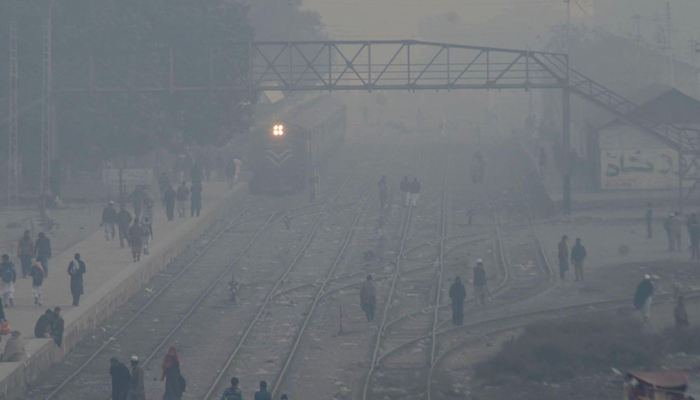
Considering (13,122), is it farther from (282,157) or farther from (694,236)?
(694,236)

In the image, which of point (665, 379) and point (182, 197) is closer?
point (665, 379)

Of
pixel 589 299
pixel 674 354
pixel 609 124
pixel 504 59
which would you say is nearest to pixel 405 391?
pixel 674 354

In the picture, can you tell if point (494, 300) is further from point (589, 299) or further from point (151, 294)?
point (151, 294)

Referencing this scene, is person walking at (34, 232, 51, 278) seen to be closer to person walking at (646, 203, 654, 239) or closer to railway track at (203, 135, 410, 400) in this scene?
railway track at (203, 135, 410, 400)

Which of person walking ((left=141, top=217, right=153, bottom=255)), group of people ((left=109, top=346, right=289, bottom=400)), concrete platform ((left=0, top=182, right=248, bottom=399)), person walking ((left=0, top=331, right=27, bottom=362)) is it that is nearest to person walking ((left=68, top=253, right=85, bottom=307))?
concrete platform ((left=0, top=182, right=248, bottom=399))

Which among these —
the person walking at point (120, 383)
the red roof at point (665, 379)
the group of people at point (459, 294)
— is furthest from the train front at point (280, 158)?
the red roof at point (665, 379)

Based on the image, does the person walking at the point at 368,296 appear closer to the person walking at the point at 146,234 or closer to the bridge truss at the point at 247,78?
the person walking at the point at 146,234

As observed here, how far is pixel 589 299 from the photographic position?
27047 millimetres

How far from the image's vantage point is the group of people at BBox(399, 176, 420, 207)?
4256 cm

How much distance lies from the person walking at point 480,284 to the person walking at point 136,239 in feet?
30.2

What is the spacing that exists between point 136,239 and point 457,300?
947 centimetres

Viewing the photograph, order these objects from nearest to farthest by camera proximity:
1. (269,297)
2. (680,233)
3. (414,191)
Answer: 1. (269,297)
2. (680,233)
3. (414,191)

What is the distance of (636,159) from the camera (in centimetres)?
4275

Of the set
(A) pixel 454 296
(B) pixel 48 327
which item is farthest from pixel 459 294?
(B) pixel 48 327
